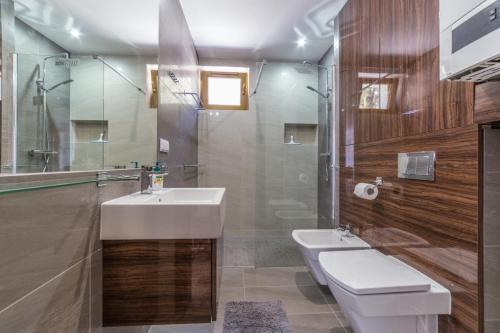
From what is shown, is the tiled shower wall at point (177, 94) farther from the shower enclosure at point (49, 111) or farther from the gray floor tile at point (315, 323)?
the gray floor tile at point (315, 323)

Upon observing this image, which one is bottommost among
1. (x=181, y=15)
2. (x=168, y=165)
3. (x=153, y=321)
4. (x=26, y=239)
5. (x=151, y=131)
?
(x=153, y=321)

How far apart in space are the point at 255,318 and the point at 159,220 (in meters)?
1.19

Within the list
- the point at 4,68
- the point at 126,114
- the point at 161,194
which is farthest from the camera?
the point at 161,194

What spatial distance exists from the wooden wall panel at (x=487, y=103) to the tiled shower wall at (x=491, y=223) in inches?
2.7

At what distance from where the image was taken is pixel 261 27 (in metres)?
2.58

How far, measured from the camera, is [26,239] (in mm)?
719

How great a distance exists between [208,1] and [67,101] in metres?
1.77

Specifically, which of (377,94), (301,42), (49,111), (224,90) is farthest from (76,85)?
(301,42)

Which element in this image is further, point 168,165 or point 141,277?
point 168,165

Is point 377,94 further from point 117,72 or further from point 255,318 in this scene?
point 255,318

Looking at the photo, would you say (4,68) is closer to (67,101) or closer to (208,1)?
(67,101)

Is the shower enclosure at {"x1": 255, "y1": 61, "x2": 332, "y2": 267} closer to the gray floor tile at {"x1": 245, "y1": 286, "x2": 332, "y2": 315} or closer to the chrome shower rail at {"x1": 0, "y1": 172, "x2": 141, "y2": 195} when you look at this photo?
the gray floor tile at {"x1": 245, "y1": 286, "x2": 332, "y2": 315}

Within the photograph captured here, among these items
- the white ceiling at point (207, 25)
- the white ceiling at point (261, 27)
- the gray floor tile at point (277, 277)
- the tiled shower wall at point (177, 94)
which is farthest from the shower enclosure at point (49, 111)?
the gray floor tile at point (277, 277)

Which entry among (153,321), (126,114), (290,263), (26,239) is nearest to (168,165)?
(126,114)
